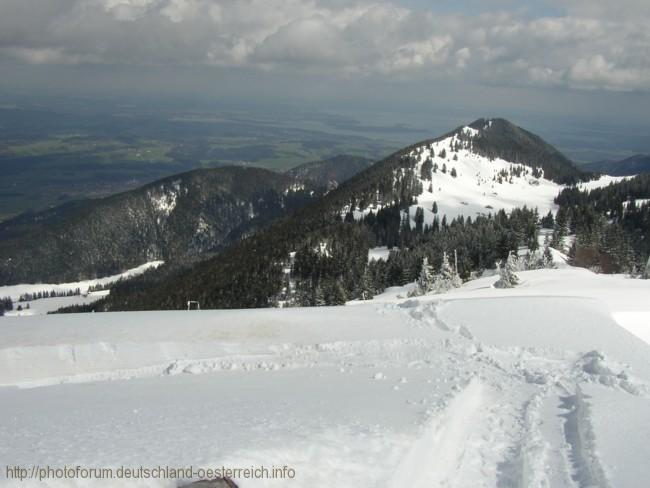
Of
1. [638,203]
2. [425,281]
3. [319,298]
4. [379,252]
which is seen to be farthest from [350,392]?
[638,203]

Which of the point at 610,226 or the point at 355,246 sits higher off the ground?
the point at 610,226

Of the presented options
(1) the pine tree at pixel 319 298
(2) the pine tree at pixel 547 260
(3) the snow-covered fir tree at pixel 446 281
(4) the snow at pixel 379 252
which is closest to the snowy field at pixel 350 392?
(3) the snow-covered fir tree at pixel 446 281

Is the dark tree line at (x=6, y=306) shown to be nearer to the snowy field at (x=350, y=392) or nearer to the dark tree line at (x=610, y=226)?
the dark tree line at (x=610, y=226)

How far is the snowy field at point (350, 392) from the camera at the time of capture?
949 centimetres

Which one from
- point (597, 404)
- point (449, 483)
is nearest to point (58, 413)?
point (449, 483)

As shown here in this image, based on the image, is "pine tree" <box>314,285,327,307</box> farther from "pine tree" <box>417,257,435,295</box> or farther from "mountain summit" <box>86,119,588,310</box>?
"pine tree" <box>417,257,435,295</box>

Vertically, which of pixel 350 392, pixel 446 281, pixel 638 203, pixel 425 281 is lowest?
pixel 425 281

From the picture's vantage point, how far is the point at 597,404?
1241cm

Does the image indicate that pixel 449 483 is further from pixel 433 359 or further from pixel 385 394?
pixel 433 359

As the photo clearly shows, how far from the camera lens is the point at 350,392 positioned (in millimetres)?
13703

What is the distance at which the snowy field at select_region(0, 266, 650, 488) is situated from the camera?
9492 mm

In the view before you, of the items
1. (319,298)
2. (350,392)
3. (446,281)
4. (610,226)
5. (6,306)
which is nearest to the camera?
(350,392)

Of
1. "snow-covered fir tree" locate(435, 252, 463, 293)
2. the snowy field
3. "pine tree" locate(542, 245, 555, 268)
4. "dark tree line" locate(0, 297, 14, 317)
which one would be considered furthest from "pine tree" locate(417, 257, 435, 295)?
"dark tree line" locate(0, 297, 14, 317)

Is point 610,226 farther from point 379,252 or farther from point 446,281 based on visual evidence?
point 446,281
